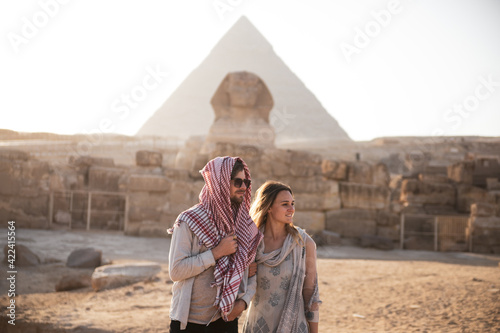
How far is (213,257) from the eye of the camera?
7.92ft

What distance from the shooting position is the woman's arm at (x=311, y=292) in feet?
8.54

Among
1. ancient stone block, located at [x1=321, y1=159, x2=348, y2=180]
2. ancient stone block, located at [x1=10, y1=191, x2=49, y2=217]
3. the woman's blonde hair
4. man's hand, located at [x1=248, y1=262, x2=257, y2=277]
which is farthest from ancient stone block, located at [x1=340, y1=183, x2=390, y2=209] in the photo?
man's hand, located at [x1=248, y1=262, x2=257, y2=277]

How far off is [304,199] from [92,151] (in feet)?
71.6

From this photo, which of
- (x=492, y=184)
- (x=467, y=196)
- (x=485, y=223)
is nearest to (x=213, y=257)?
(x=485, y=223)

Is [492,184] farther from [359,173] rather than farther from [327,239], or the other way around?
[327,239]

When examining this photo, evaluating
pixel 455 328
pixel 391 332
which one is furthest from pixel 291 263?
pixel 455 328

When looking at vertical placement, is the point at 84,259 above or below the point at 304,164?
below

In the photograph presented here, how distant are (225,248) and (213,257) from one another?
72 mm

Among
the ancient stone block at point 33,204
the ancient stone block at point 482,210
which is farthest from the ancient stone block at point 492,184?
the ancient stone block at point 33,204

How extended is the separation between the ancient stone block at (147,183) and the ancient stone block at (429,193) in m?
7.04

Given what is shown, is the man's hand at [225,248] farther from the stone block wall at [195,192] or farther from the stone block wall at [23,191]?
the stone block wall at [23,191]

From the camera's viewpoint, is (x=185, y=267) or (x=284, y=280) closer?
(x=185, y=267)

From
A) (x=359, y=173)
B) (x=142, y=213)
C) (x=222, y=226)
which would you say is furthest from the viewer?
(x=359, y=173)

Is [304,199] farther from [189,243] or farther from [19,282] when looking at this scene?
[189,243]
